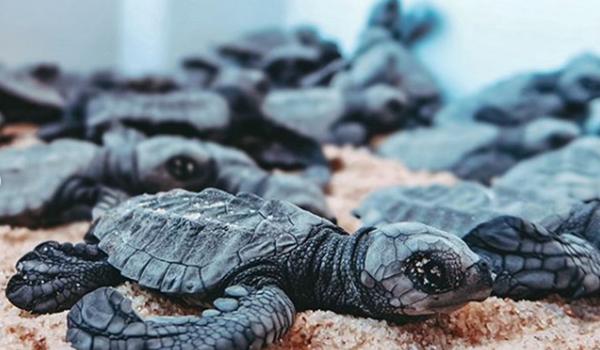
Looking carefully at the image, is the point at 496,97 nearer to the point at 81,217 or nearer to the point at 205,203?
the point at 81,217

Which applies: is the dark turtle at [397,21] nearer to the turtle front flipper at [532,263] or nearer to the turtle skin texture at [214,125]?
the turtle skin texture at [214,125]

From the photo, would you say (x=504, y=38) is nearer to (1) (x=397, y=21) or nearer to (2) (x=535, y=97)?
(2) (x=535, y=97)

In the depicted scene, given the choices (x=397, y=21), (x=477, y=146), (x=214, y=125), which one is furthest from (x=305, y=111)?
(x=397, y=21)

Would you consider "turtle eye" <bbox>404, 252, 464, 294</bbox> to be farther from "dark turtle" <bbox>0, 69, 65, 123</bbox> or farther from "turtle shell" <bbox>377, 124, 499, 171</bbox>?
"dark turtle" <bbox>0, 69, 65, 123</bbox>

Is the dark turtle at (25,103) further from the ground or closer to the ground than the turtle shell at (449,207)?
closer to the ground

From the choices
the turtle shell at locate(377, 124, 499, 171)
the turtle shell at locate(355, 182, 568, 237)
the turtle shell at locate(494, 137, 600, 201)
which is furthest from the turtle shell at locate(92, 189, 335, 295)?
the turtle shell at locate(377, 124, 499, 171)

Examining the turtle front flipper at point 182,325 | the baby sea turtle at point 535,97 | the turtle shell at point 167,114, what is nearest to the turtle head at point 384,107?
the baby sea turtle at point 535,97
